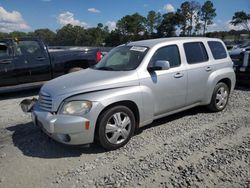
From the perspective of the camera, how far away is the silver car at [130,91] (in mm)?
3631

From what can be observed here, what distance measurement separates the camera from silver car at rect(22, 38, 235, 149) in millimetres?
3631

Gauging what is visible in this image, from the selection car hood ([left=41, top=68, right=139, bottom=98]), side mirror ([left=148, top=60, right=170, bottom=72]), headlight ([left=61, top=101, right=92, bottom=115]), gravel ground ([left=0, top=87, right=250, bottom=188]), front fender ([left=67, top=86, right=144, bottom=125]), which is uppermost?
side mirror ([left=148, top=60, right=170, bottom=72])

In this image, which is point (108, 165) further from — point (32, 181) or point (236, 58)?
point (236, 58)

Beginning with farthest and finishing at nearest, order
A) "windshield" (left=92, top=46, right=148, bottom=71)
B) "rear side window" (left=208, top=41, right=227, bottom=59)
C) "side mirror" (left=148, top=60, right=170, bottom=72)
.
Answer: "rear side window" (left=208, top=41, right=227, bottom=59) → "windshield" (left=92, top=46, right=148, bottom=71) → "side mirror" (left=148, top=60, right=170, bottom=72)

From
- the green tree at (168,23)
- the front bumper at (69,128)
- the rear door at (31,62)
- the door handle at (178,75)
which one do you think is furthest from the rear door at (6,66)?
the green tree at (168,23)

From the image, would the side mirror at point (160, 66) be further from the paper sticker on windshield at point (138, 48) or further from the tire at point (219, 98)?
the tire at point (219, 98)

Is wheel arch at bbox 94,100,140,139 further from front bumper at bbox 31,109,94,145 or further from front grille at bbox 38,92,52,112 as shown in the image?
front grille at bbox 38,92,52,112

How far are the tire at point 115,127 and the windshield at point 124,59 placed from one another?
2.73ft

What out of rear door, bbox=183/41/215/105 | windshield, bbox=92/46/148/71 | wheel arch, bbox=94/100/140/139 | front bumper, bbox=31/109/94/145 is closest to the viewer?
front bumper, bbox=31/109/94/145

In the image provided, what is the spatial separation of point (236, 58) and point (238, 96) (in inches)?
77.5

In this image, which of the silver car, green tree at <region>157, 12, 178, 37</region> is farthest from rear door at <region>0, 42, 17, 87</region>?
green tree at <region>157, 12, 178, 37</region>

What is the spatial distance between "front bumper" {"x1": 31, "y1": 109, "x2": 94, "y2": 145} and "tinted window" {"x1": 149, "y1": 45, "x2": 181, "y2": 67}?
1.65m

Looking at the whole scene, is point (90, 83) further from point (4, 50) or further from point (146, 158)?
point (4, 50)

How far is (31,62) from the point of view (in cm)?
739
